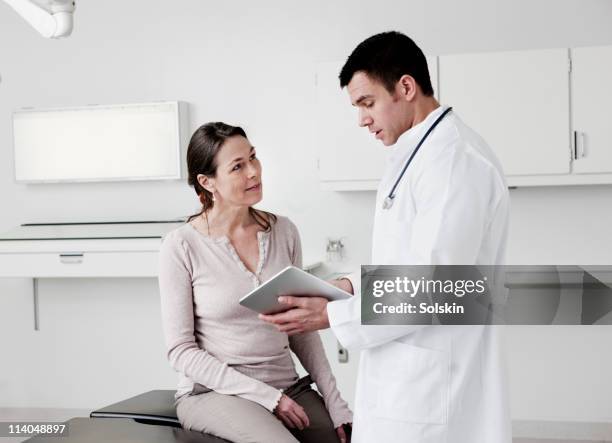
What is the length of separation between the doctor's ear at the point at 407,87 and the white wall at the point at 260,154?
235cm

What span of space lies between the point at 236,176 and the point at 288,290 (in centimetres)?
49

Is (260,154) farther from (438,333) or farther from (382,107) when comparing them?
(438,333)

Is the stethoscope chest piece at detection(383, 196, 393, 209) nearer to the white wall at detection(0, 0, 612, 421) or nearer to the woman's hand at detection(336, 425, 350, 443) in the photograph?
the woman's hand at detection(336, 425, 350, 443)

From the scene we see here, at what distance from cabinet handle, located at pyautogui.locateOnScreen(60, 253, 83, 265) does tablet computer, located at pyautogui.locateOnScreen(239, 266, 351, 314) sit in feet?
7.74

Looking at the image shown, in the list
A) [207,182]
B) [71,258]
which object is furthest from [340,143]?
[207,182]

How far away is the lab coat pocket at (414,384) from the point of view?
5.29ft

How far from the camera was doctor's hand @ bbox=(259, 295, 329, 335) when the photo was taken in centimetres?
177

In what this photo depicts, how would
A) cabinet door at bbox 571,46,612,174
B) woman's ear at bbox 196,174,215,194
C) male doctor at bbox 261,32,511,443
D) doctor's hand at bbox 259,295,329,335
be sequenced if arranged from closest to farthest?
male doctor at bbox 261,32,511,443 → doctor's hand at bbox 259,295,329,335 → woman's ear at bbox 196,174,215,194 → cabinet door at bbox 571,46,612,174

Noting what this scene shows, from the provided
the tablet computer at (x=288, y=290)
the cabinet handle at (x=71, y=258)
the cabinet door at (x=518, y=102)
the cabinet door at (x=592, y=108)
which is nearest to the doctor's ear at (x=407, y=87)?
the tablet computer at (x=288, y=290)

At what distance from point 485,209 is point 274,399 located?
29.1 inches

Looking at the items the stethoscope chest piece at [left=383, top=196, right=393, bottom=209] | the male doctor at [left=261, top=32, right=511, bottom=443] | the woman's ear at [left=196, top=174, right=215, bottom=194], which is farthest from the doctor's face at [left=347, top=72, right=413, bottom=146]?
the woman's ear at [left=196, top=174, right=215, bottom=194]

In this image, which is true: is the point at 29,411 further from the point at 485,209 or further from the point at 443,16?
the point at 485,209

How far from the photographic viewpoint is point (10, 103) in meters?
4.52

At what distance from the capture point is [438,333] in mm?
1613
